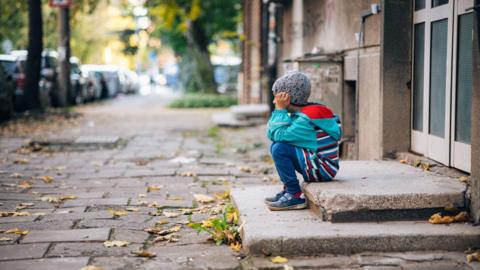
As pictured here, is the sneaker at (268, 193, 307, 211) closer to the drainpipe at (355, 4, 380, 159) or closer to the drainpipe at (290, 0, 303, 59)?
the drainpipe at (355, 4, 380, 159)

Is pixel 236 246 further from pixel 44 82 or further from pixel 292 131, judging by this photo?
pixel 44 82

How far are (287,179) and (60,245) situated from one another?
1.71 metres

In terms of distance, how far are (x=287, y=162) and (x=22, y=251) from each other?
1980mm

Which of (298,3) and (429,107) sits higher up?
(298,3)

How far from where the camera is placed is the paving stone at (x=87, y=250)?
463 cm

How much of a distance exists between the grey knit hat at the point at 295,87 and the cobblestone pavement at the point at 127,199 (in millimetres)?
1238

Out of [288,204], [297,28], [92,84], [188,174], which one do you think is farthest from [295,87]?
[92,84]

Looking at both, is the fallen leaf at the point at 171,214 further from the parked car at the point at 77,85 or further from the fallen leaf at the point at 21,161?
the parked car at the point at 77,85

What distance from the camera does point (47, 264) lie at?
4.39 meters

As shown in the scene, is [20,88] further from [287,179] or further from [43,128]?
[287,179]

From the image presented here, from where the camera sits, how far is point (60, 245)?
4.86 meters

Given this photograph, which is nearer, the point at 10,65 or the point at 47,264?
the point at 47,264

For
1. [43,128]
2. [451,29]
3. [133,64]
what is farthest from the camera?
[133,64]

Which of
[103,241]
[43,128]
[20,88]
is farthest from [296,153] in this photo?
[20,88]
